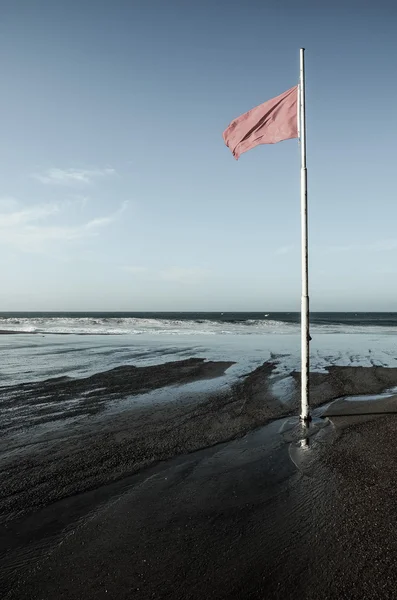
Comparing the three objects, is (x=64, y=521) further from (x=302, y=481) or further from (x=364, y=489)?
(x=364, y=489)

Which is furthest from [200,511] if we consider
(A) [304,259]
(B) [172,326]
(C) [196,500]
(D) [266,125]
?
(B) [172,326]

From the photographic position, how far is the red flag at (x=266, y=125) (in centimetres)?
734

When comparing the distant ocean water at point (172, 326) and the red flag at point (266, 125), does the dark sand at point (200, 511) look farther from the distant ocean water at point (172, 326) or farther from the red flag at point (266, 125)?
the distant ocean water at point (172, 326)

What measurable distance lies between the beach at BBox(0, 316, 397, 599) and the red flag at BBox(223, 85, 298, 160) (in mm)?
5948

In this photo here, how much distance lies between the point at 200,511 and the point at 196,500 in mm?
235

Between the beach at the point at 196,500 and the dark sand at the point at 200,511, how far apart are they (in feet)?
0.05

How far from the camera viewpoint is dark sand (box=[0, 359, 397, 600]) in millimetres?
2826

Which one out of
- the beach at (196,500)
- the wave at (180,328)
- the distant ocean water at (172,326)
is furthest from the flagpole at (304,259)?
the distant ocean water at (172,326)

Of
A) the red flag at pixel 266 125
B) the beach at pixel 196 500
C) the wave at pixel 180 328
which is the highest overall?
the red flag at pixel 266 125

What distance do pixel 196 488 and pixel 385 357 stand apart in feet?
51.4

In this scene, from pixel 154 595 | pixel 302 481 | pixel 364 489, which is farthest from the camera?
pixel 302 481

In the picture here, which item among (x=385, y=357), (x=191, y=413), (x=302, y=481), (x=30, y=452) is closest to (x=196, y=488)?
(x=302, y=481)

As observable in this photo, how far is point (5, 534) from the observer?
3.46m

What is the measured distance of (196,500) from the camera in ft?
13.4
